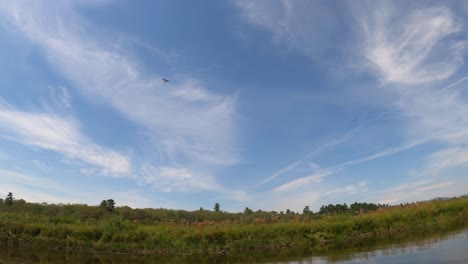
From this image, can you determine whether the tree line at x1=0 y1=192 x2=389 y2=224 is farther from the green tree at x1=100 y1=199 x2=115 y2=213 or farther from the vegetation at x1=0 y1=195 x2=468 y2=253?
the vegetation at x1=0 y1=195 x2=468 y2=253

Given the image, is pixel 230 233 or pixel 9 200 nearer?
pixel 230 233

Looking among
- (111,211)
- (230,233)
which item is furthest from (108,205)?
(230,233)

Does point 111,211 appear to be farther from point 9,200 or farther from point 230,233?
point 230,233

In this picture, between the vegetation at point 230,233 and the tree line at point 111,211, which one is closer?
the vegetation at point 230,233

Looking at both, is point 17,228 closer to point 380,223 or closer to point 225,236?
point 225,236

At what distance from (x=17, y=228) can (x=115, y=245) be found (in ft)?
35.6

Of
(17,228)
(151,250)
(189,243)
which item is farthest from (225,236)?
(17,228)

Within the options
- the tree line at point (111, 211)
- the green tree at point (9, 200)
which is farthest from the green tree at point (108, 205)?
the green tree at point (9, 200)

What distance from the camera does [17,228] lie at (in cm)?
3161

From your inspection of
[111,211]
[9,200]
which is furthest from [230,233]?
[9,200]

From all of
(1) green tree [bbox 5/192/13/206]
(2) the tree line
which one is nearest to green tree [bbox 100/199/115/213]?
(2) the tree line

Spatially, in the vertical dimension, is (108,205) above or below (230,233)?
above

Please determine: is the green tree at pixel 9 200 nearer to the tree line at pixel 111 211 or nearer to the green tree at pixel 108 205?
the tree line at pixel 111 211

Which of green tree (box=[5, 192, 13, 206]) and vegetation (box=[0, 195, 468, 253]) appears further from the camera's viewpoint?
green tree (box=[5, 192, 13, 206])
